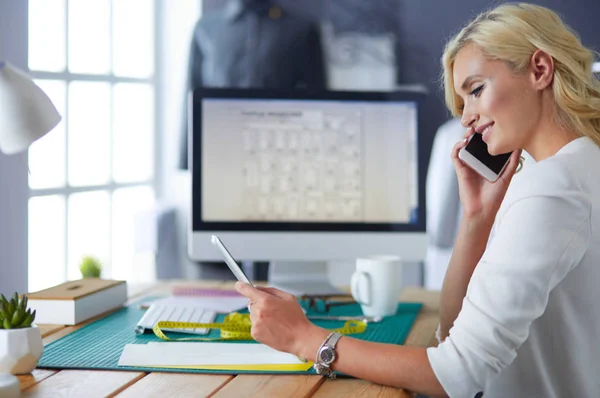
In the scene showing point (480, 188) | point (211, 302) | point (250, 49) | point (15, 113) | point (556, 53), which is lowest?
point (211, 302)

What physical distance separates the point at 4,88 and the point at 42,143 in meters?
1.88

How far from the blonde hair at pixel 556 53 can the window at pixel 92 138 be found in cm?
176

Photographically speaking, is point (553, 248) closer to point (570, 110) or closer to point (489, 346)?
point (489, 346)

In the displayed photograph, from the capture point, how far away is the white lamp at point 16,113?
1026 mm

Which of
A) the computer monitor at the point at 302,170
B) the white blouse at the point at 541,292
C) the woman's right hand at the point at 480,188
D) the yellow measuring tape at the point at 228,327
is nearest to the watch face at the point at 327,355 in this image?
the white blouse at the point at 541,292

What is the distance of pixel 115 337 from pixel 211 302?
0.37 m

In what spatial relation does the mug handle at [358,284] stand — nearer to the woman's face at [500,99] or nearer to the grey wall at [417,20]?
the woman's face at [500,99]

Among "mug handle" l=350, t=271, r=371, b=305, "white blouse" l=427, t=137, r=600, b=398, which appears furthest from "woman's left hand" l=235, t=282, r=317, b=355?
"mug handle" l=350, t=271, r=371, b=305

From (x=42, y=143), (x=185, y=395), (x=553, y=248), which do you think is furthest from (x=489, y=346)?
(x=42, y=143)

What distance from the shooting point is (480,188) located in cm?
155

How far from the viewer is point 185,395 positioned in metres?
1.03

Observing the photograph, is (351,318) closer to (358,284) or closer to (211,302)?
(358,284)

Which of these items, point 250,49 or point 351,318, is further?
point 250,49

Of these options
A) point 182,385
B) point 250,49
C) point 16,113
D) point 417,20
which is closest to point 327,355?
point 182,385
